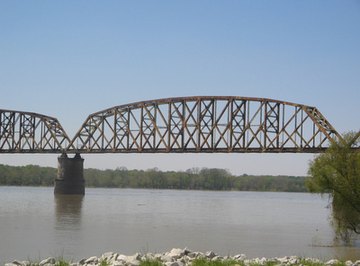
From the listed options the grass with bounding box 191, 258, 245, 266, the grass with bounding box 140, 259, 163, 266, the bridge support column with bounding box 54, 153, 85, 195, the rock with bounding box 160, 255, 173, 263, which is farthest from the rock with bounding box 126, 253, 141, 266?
the bridge support column with bounding box 54, 153, 85, 195

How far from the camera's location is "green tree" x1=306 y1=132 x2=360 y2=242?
3362 centimetres

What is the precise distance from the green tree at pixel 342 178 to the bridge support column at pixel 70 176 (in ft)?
263

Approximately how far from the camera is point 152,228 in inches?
1754

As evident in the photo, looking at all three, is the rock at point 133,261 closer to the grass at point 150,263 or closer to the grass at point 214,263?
the grass at point 150,263

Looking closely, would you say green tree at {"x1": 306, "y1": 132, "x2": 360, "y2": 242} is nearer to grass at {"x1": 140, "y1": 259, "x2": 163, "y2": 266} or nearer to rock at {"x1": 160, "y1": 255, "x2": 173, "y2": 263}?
rock at {"x1": 160, "y1": 255, "x2": 173, "y2": 263}

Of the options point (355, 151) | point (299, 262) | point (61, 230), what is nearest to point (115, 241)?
point (61, 230)

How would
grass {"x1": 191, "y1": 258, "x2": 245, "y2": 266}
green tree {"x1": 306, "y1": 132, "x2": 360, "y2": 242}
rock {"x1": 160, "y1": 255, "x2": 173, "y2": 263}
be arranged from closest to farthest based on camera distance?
grass {"x1": 191, "y1": 258, "x2": 245, "y2": 266}, rock {"x1": 160, "y1": 255, "x2": 173, "y2": 263}, green tree {"x1": 306, "y1": 132, "x2": 360, "y2": 242}

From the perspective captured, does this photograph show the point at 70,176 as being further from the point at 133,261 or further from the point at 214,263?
the point at 214,263

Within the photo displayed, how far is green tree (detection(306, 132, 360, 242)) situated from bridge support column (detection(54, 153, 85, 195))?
80095mm

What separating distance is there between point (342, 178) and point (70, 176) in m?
83.3

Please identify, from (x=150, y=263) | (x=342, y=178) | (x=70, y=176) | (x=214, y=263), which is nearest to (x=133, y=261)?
(x=150, y=263)

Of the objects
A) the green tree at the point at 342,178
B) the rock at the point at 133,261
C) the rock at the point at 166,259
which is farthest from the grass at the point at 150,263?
the green tree at the point at 342,178

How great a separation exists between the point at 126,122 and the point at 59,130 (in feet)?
63.6

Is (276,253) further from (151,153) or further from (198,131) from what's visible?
(151,153)
